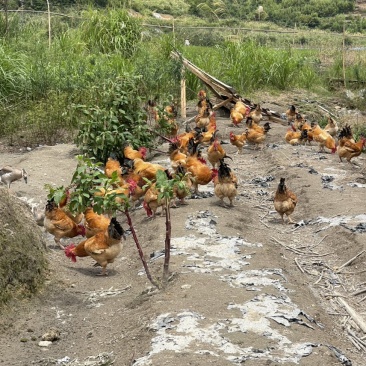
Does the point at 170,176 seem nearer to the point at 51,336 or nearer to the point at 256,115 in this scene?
the point at 51,336

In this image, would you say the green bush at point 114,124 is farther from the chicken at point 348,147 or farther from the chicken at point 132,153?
the chicken at point 348,147

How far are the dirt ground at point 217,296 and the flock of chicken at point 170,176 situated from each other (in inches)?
10.1

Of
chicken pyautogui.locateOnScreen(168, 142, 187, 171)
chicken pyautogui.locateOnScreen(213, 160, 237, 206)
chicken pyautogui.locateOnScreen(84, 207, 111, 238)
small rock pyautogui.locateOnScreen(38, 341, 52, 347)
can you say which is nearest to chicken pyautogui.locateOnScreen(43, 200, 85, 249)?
chicken pyautogui.locateOnScreen(84, 207, 111, 238)

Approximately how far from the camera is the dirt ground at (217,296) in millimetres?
5434

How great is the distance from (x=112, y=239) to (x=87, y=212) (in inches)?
30.1

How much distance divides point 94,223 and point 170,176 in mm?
1061

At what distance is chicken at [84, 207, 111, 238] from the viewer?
7.49 metres

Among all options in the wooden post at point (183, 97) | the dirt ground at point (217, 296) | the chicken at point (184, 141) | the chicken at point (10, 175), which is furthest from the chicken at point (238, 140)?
the chicken at point (10, 175)

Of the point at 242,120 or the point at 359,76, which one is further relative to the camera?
the point at 359,76

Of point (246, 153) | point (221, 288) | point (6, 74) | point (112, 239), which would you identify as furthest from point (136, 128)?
point (221, 288)

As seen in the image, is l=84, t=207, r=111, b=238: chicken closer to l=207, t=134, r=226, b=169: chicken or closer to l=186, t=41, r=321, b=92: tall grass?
l=207, t=134, r=226, b=169: chicken

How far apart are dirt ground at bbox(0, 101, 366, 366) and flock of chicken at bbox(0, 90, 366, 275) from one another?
258 mm

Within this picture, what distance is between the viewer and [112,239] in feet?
23.1

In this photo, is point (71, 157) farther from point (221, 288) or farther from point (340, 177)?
point (221, 288)
